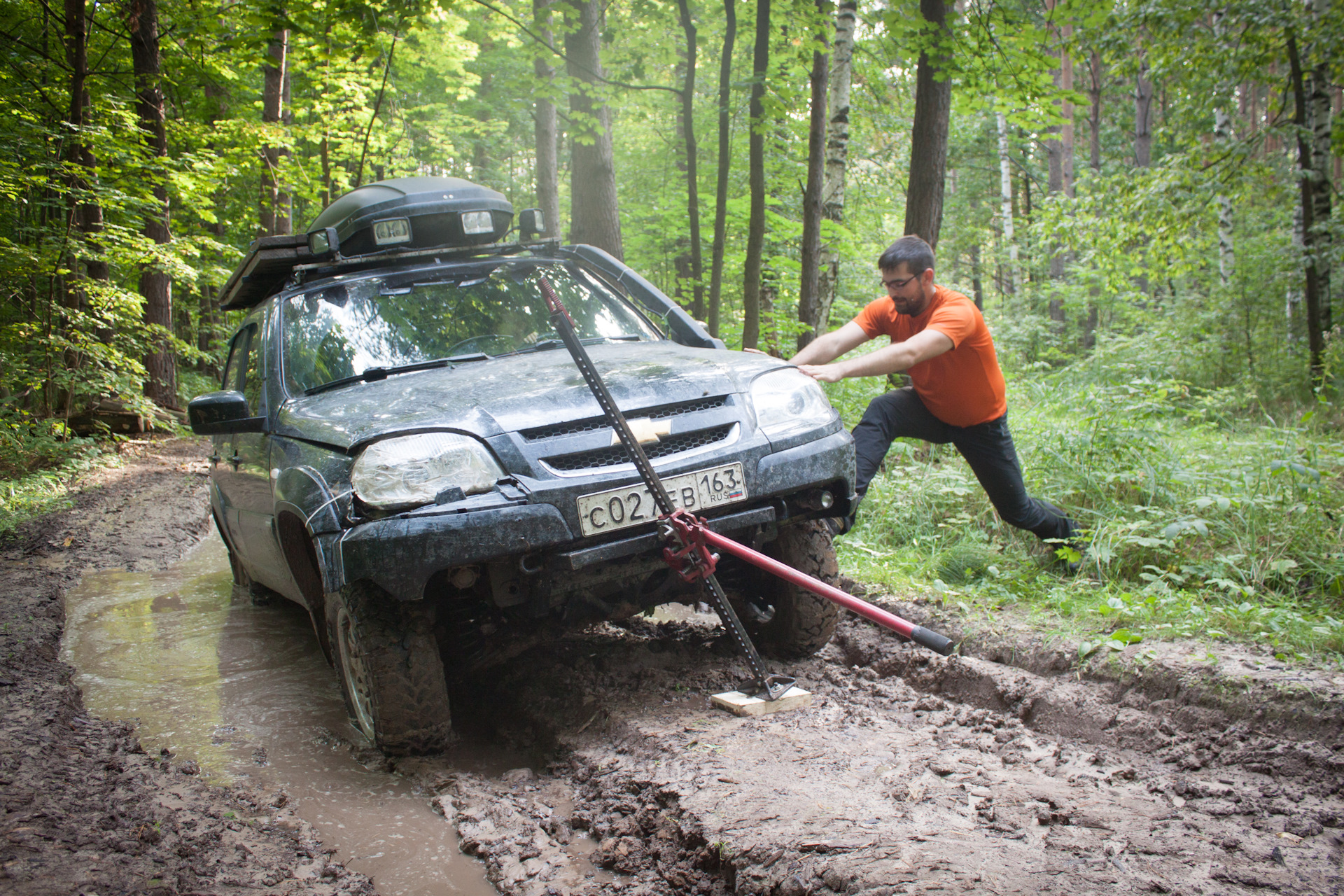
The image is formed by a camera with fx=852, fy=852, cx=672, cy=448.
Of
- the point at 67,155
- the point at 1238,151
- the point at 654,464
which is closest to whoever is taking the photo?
the point at 654,464

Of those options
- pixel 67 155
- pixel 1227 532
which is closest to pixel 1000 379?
pixel 1227 532

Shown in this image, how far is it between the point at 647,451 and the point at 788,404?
0.67 m

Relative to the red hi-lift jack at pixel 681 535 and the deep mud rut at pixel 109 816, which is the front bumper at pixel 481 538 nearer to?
the red hi-lift jack at pixel 681 535

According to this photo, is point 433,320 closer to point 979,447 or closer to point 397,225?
point 397,225

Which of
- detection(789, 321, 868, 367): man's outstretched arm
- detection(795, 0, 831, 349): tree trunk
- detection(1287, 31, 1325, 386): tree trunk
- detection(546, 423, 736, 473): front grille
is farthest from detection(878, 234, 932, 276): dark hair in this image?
detection(1287, 31, 1325, 386): tree trunk

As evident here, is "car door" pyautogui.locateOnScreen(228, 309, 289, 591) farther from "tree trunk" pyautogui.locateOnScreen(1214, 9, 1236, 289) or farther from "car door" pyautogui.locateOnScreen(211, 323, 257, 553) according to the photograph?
"tree trunk" pyautogui.locateOnScreen(1214, 9, 1236, 289)

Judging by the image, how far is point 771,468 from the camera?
9.97ft

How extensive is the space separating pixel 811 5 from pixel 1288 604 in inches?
277

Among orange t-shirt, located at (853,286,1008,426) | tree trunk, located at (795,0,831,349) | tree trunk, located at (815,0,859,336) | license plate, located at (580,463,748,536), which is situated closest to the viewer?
license plate, located at (580,463,748,536)

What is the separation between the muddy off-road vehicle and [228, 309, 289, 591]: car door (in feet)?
0.06

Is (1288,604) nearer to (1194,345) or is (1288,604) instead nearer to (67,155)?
(1194,345)

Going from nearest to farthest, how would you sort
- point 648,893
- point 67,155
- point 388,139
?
point 648,893, point 67,155, point 388,139

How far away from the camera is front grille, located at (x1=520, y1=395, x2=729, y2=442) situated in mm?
2787

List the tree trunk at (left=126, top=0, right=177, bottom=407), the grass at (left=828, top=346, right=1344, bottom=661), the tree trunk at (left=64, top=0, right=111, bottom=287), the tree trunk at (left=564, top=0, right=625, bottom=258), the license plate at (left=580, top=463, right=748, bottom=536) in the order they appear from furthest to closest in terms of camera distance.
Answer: the tree trunk at (left=126, top=0, right=177, bottom=407) → the tree trunk at (left=564, top=0, right=625, bottom=258) → the tree trunk at (left=64, top=0, right=111, bottom=287) → the grass at (left=828, top=346, right=1344, bottom=661) → the license plate at (left=580, top=463, right=748, bottom=536)
